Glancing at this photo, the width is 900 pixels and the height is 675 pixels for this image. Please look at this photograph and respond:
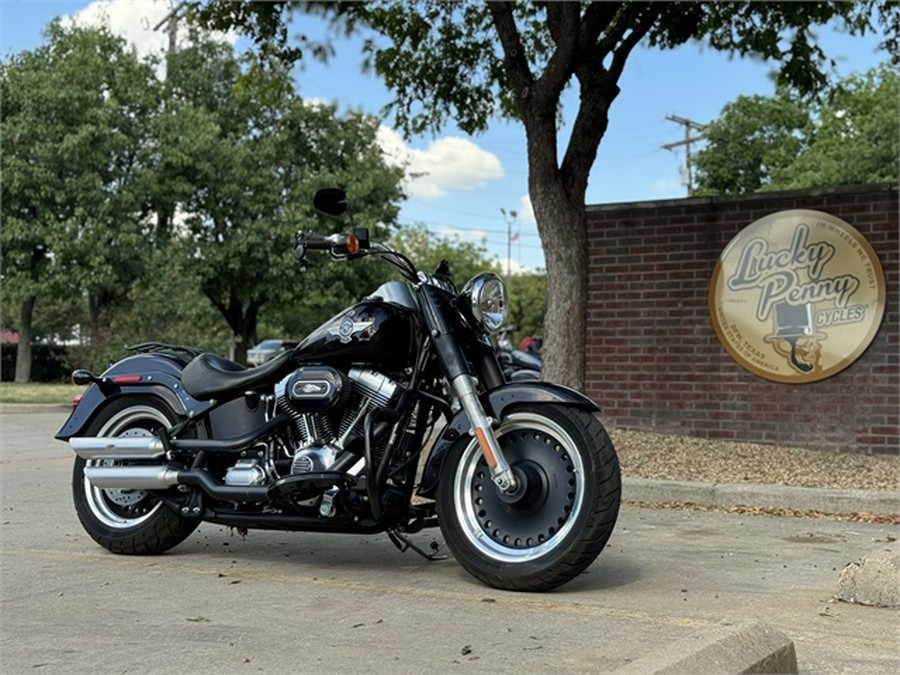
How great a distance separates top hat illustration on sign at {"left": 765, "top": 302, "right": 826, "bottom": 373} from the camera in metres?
11.5

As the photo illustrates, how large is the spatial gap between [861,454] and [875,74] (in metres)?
43.0

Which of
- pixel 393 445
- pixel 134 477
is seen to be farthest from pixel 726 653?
pixel 134 477

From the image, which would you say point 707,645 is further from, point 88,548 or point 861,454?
point 861,454

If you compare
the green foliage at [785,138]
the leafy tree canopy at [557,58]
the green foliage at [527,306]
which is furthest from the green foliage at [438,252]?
the leafy tree canopy at [557,58]

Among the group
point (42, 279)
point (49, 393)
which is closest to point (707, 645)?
point (49, 393)

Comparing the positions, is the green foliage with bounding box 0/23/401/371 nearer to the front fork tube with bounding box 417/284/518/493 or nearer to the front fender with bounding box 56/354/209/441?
the front fender with bounding box 56/354/209/441

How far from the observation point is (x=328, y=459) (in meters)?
5.61

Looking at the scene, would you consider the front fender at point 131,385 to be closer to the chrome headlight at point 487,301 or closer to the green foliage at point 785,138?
the chrome headlight at point 487,301

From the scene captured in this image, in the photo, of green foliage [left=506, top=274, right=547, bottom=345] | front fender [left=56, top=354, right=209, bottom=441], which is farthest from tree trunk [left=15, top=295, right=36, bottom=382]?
green foliage [left=506, top=274, right=547, bottom=345]

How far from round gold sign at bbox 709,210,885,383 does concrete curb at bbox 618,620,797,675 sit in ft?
25.9

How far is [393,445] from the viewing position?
5.55m

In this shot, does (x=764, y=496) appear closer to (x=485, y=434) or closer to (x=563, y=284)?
(x=563, y=284)

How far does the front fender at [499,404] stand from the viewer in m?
5.32

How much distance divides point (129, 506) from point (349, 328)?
183 cm
